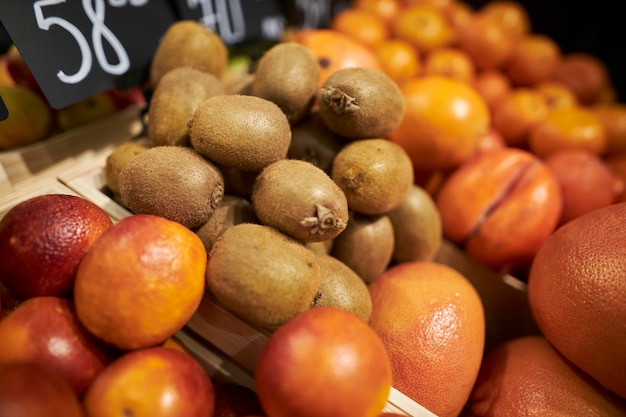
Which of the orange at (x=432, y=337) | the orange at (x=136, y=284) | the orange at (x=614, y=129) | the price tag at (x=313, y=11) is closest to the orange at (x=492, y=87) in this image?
the orange at (x=614, y=129)

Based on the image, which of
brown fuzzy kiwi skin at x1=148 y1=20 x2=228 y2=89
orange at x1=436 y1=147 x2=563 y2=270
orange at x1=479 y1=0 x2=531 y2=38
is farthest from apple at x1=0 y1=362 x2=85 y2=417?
orange at x1=479 y1=0 x2=531 y2=38

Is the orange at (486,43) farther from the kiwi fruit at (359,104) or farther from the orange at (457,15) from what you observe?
the kiwi fruit at (359,104)

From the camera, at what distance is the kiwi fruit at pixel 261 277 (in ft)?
1.86

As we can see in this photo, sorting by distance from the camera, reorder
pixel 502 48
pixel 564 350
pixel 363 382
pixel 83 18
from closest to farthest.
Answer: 1. pixel 363 382
2. pixel 564 350
3. pixel 83 18
4. pixel 502 48

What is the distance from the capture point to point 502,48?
141 cm

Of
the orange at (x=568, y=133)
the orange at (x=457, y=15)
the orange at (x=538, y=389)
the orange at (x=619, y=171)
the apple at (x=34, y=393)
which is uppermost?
the orange at (x=457, y=15)

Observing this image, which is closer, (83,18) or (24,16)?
(24,16)

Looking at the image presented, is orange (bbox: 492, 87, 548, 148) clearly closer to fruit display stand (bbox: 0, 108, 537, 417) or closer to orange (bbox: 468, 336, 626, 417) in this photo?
fruit display stand (bbox: 0, 108, 537, 417)

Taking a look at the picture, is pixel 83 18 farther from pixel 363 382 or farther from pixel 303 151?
pixel 363 382

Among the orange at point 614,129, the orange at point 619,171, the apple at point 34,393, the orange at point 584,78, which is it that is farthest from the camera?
the orange at point 584,78

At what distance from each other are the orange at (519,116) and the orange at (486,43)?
16 cm

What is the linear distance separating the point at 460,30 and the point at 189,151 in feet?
3.82

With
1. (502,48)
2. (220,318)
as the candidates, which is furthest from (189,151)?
(502,48)

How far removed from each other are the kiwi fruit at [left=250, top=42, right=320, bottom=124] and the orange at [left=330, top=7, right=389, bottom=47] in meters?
0.62
